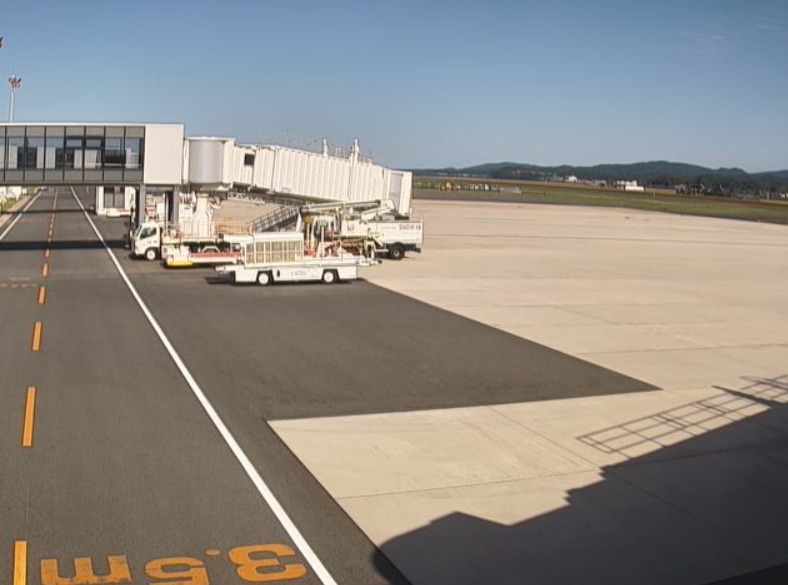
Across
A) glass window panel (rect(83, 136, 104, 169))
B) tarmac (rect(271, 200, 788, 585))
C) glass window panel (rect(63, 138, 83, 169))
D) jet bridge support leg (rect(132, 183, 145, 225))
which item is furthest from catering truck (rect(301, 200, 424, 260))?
tarmac (rect(271, 200, 788, 585))

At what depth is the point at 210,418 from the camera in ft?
65.8

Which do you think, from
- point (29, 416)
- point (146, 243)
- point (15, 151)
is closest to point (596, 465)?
Answer: point (29, 416)

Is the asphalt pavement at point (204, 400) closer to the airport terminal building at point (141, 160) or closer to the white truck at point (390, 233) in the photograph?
the airport terminal building at point (141, 160)

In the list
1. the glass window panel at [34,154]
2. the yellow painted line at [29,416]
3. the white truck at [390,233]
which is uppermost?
the glass window panel at [34,154]

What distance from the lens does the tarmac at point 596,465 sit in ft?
42.6

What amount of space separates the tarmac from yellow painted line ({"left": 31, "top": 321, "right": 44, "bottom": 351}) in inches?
465

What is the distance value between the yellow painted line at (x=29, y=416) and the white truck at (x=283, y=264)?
24.8 meters

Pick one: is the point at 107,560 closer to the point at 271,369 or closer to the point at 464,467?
the point at 464,467

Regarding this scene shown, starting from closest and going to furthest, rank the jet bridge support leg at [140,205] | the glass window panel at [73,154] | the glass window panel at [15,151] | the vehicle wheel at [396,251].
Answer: the glass window panel at [15,151], the glass window panel at [73,154], the jet bridge support leg at [140,205], the vehicle wheel at [396,251]

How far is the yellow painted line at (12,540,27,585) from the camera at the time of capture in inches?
453

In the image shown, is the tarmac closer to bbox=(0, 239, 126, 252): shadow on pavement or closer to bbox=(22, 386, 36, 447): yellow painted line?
bbox=(22, 386, 36, 447): yellow painted line

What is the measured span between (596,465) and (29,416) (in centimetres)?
1201

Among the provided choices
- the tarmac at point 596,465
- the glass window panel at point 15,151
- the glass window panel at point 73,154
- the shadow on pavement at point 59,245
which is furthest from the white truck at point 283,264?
the shadow on pavement at point 59,245

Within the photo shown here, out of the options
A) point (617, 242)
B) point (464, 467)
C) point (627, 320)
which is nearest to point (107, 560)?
point (464, 467)
